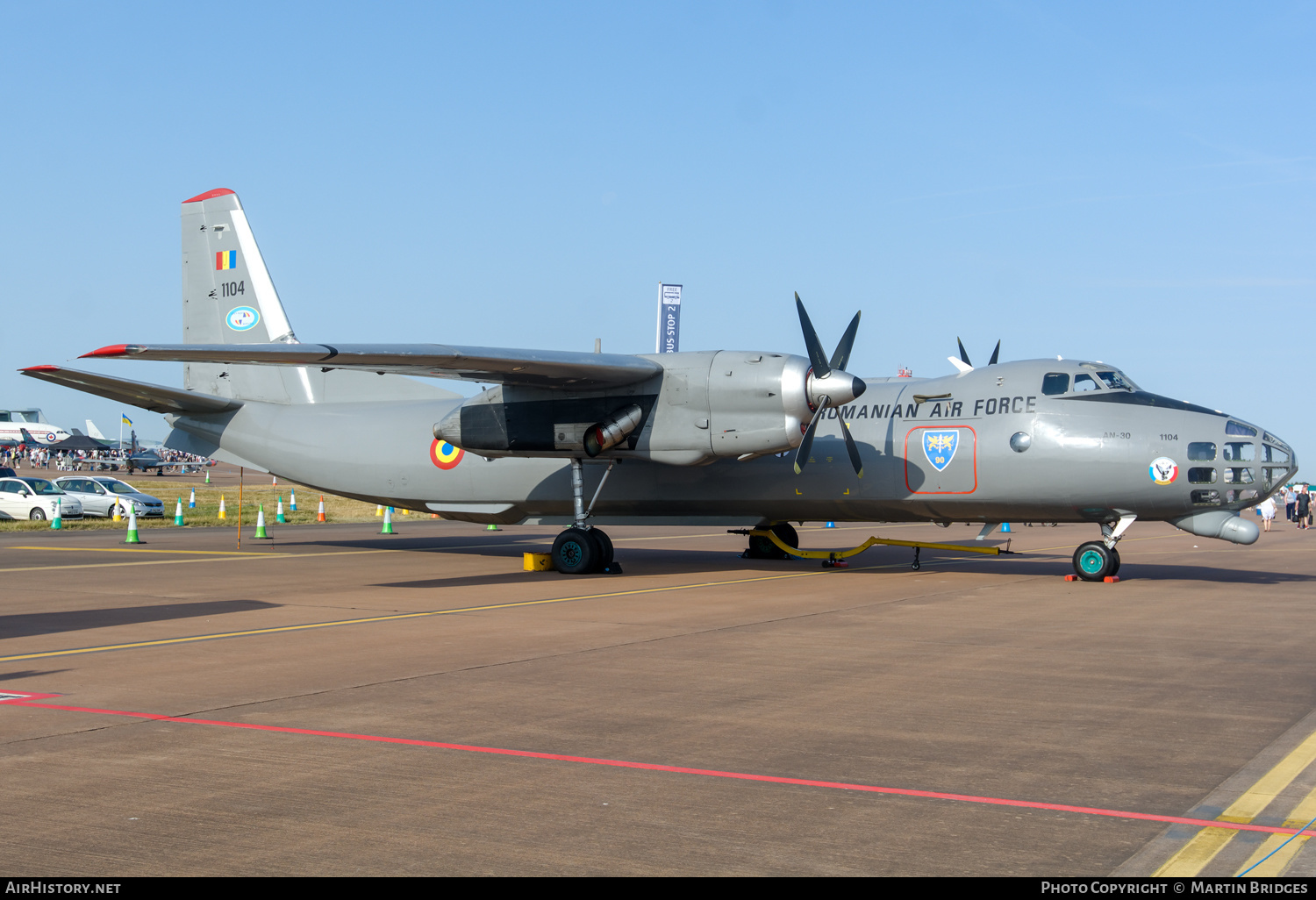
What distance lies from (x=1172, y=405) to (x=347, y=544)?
19811mm

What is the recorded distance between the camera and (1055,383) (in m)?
18.9

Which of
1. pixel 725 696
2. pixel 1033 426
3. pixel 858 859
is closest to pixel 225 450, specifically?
pixel 1033 426

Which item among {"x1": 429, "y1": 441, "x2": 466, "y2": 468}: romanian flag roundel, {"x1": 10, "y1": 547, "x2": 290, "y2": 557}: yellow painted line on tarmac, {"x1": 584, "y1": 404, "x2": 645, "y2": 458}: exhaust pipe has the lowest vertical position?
{"x1": 10, "y1": 547, "x2": 290, "y2": 557}: yellow painted line on tarmac

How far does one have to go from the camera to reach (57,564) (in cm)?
2175

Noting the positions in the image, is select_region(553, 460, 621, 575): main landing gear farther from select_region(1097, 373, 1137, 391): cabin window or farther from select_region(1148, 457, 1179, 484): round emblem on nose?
select_region(1148, 457, 1179, 484): round emblem on nose

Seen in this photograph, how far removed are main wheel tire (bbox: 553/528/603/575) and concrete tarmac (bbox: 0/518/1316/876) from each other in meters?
3.16

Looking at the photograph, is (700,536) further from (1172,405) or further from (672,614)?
(672,614)

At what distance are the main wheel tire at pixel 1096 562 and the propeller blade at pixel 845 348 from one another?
16.5 ft

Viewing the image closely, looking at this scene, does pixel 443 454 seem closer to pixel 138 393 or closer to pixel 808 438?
pixel 138 393

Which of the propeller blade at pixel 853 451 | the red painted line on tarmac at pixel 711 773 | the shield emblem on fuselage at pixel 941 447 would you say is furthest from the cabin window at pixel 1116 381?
the red painted line on tarmac at pixel 711 773

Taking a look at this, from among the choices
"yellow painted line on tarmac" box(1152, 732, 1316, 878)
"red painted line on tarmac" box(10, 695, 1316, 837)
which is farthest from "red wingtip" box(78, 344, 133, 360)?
"yellow painted line on tarmac" box(1152, 732, 1316, 878)

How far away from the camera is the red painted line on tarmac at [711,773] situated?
560cm

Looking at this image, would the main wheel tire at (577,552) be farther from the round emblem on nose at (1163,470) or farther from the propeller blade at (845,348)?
the round emblem on nose at (1163,470)

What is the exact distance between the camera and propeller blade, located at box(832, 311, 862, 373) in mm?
19189
